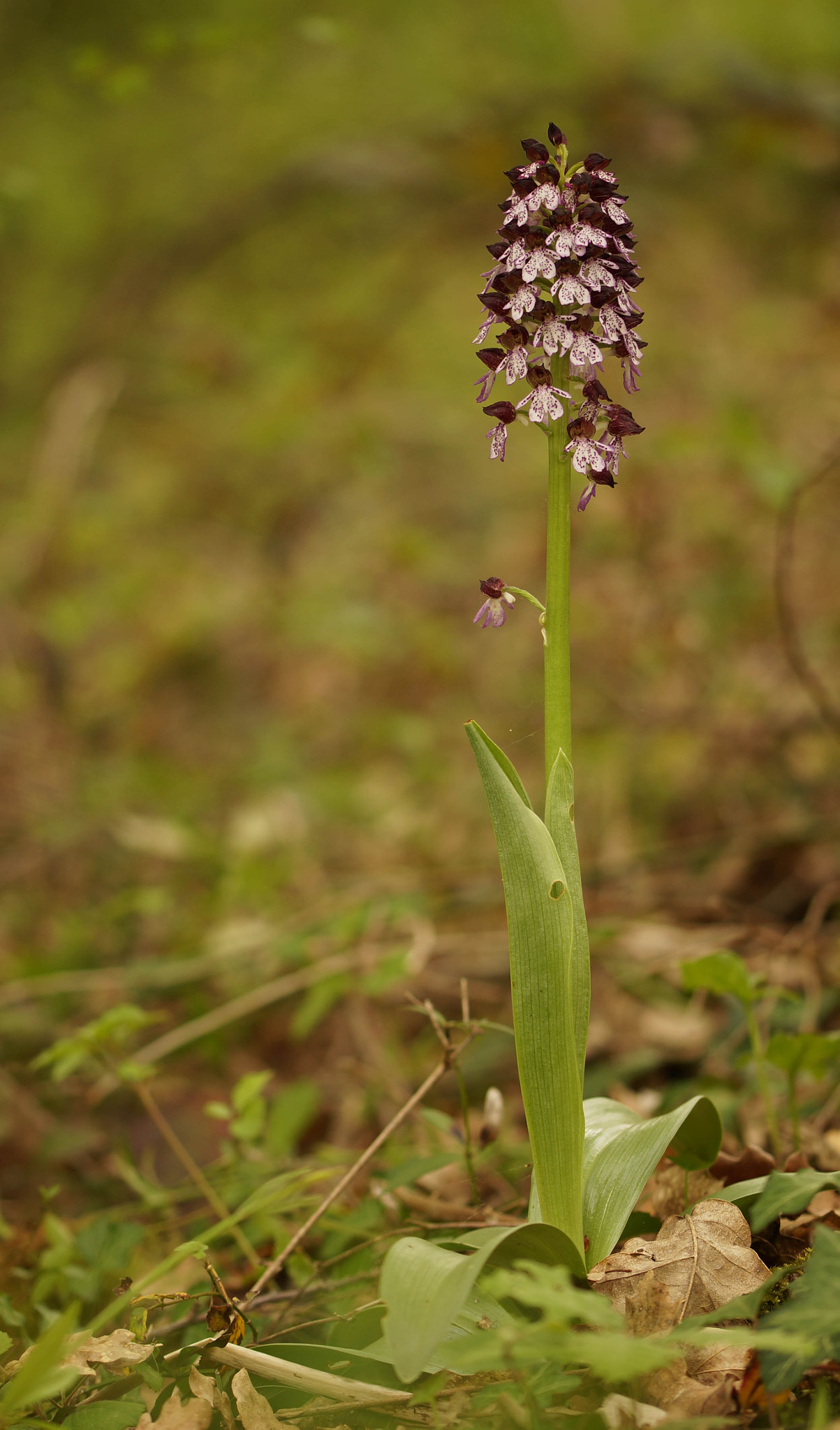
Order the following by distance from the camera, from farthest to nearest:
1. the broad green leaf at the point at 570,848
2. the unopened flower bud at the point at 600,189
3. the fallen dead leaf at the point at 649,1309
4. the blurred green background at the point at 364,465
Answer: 1. the blurred green background at the point at 364,465
2. the broad green leaf at the point at 570,848
3. the unopened flower bud at the point at 600,189
4. the fallen dead leaf at the point at 649,1309

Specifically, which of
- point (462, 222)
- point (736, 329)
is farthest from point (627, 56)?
point (736, 329)

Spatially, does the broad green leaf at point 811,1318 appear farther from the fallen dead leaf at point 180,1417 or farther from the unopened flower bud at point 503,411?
the unopened flower bud at point 503,411

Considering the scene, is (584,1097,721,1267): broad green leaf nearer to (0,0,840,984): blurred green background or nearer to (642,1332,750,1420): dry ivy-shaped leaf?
(642,1332,750,1420): dry ivy-shaped leaf

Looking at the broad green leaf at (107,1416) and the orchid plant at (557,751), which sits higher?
the orchid plant at (557,751)

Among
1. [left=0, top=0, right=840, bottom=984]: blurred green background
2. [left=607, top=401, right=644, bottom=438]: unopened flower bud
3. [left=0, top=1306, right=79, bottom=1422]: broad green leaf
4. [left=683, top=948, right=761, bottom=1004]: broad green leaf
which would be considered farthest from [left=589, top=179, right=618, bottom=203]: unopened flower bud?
[left=0, top=0, right=840, bottom=984]: blurred green background

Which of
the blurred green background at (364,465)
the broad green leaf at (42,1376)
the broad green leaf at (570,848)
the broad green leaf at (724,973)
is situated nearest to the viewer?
the broad green leaf at (42,1376)

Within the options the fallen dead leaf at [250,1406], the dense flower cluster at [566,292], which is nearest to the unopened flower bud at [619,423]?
the dense flower cluster at [566,292]
